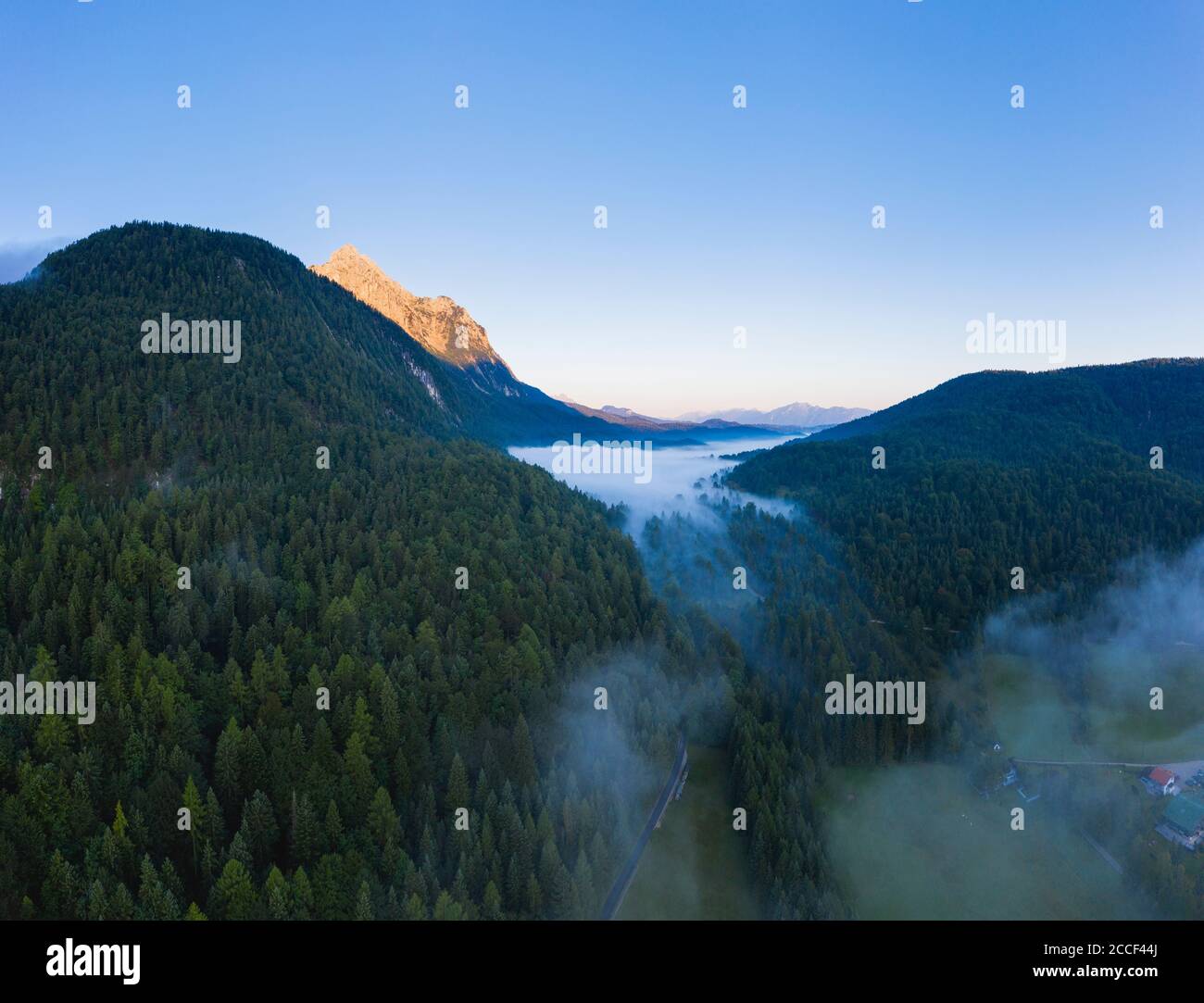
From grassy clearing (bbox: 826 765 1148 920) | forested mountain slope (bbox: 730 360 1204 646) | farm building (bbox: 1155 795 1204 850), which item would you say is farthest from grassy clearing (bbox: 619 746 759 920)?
forested mountain slope (bbox: 730 360 1204 646)

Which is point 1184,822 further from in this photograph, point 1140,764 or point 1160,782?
point 1140,764

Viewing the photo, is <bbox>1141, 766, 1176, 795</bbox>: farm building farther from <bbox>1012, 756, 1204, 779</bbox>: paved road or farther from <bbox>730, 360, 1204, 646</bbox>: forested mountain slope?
<bbox>730, 360, 1204, 646</bbox>: forested mountain slope

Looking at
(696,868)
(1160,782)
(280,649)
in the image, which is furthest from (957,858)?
(280,649)

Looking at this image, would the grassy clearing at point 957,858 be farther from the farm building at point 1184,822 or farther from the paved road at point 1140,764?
the paved road at point 1140,764

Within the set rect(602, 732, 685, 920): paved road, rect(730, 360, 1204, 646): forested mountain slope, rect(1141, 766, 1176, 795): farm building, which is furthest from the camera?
rect(730, 360, 1204, 646): forested mountain slope
